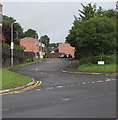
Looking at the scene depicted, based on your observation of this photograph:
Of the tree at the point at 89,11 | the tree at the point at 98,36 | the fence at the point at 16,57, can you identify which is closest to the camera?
the tree at the point at 98,36

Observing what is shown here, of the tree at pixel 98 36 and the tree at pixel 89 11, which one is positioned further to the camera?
the tree at pixel 89 11

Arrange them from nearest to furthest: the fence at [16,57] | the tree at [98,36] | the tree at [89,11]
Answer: the tree at [98,36] < the fence at [16,57] < the tree at [89,11]

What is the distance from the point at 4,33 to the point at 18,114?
133 ft

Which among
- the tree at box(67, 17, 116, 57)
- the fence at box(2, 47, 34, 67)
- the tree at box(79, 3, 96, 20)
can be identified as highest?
the tree at box(79, 3, 96, 20)

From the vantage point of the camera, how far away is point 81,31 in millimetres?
32469

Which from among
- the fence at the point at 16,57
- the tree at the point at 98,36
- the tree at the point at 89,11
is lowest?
the fence at the point at 16,57

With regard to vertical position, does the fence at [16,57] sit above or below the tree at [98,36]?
below

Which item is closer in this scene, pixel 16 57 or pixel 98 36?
pixel 98 36

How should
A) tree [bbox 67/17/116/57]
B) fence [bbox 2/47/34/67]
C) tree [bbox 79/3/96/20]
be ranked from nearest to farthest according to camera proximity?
tree [bbox 67/17/116/57] < fence [bbox 2/47/34/67] < tree [bbox 79/3/96/20]

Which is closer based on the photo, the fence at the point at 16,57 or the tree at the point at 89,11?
the fence at the point at 16,57

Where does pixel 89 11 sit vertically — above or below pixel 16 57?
above

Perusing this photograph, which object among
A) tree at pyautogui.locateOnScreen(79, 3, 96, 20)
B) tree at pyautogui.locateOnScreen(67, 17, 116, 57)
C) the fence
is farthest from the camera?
tree at pyautogui.locateOnScreen(79, 3, 96, 20)

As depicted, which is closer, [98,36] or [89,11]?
[98,36]

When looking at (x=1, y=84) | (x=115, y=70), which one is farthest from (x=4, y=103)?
(x=115, y=70)
